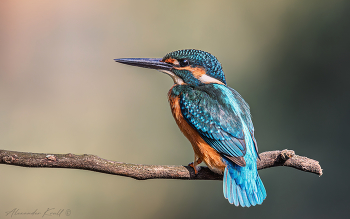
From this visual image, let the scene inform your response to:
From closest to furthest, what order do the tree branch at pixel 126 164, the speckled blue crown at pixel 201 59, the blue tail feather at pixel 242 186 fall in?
the tree branch at pixel 126 164 < the blue tail feather at pixel 242 186 < the speckled blue crown at pixel 201 59

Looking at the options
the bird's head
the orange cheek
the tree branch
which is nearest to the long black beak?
the bird's head

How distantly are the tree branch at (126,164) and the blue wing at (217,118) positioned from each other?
235 mm

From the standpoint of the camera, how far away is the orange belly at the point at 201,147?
1858 mm

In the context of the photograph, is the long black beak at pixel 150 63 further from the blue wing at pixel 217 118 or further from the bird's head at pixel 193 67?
the blue wing at pixel 217 118

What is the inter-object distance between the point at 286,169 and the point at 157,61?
6.53 ft

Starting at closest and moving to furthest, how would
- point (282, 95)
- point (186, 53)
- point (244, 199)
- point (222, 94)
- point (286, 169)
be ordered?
1. point (244, 199)
2. point (222, 94)
3. point (186, 53)
4. point (286, 169)
5. point (282, 95)

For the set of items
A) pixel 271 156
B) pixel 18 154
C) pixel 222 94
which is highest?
pixel 222 94

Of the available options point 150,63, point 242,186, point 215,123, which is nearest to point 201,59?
point 150,63

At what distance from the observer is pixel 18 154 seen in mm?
1529

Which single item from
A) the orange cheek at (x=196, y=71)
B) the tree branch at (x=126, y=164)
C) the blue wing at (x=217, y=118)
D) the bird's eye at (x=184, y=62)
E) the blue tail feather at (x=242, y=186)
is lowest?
the blue tail feather at (x=242, y=186)

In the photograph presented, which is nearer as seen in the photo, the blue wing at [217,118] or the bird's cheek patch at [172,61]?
the blue wing at [217,118]

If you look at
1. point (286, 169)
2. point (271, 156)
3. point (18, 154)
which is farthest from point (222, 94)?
point (286, 169)

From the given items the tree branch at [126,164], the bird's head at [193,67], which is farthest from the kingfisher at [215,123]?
the tree branch at [126,164]

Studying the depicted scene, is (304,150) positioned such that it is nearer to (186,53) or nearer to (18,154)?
(186,53)
